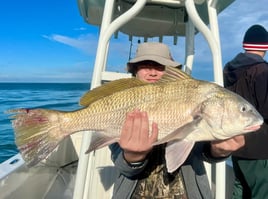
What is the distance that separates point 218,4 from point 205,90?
5.03ft

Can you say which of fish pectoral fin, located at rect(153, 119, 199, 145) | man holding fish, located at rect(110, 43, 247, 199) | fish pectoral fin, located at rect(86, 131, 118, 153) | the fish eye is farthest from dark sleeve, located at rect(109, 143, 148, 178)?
the fish eye

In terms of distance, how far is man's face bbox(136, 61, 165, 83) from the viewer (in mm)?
2336

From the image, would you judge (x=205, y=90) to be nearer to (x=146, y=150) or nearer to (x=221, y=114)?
(x=221, y=114)

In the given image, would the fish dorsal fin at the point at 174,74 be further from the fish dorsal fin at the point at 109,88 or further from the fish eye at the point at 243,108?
the fish eye at the point at 243,108

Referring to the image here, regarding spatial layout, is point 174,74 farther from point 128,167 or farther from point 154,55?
point 128,167

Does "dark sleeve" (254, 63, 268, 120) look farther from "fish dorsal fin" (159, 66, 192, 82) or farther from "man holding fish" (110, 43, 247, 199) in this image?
"fish dorsal fin" (159, 66, 192, 82)

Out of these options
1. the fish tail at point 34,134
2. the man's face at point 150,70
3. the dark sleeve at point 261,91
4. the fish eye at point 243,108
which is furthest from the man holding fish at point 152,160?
the dark sleeve at point 261,91

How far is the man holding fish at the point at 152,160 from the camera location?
186 cm

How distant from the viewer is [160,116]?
6.04ft

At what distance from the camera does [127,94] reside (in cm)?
192

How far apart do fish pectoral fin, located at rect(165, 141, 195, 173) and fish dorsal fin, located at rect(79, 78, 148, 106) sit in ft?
1.26

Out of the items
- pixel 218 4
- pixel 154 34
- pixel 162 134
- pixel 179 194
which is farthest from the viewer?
pixel 154 34

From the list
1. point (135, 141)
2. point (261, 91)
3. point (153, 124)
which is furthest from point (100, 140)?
point (261, 91)

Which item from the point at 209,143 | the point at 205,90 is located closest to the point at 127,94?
the point at 205,90
